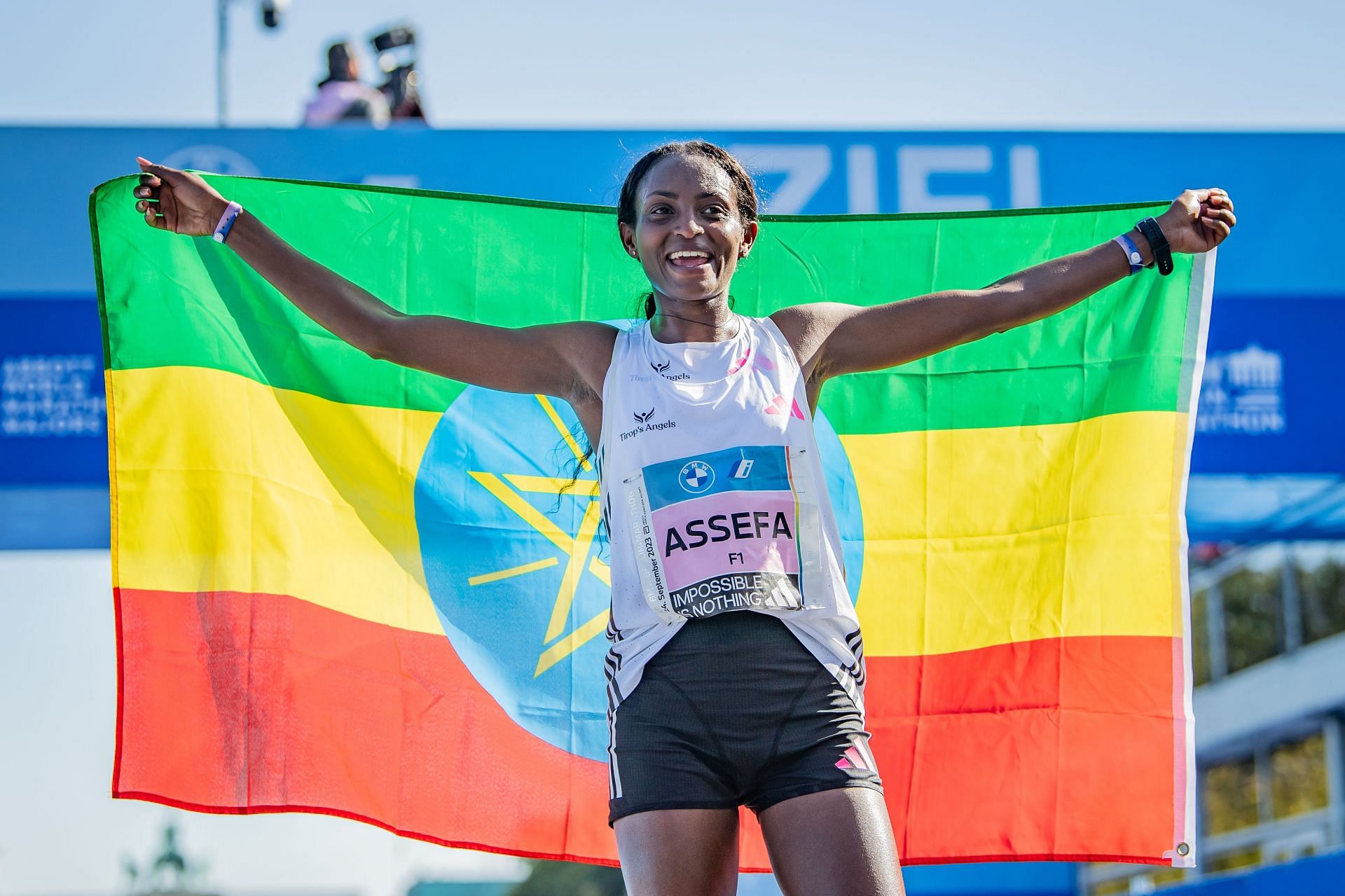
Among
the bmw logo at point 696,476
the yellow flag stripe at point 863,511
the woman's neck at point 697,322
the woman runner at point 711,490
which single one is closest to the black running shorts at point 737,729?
the woman runner at point 711,490

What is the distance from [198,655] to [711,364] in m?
1.88

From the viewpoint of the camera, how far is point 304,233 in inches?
165

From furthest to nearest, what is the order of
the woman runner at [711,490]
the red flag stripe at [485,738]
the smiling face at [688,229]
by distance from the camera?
the red flag stripe at [485,738], the smiling face at [688,229], the woman runner at [711,490]

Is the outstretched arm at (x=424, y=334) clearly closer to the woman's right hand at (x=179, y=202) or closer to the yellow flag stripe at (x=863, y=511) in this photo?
the woman's right hand at (x=179, y=202)

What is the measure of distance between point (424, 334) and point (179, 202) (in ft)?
2.13

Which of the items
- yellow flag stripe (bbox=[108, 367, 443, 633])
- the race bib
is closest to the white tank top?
the race bib

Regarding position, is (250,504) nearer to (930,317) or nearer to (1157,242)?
(930,317)

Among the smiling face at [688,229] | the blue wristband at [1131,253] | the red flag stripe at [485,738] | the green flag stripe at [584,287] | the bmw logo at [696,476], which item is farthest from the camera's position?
the green flag stripe at [584,287]

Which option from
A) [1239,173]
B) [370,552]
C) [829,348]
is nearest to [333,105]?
[370,552]

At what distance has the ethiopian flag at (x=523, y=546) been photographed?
391 centimetres

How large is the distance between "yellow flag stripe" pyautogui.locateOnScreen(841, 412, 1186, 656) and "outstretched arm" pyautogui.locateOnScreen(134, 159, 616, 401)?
1.52m

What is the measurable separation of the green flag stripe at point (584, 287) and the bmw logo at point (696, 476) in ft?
5.43

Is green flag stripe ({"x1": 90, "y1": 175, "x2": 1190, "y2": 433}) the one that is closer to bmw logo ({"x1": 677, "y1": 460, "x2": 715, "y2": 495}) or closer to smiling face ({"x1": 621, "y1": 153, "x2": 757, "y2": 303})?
smiling face ({"x1": 621, "y1": 153, "x2": 757, "y2": 303})

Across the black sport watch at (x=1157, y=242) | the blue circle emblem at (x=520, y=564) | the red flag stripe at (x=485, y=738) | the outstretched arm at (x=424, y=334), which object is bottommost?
the red flag stripe at (x=485, y=738)
